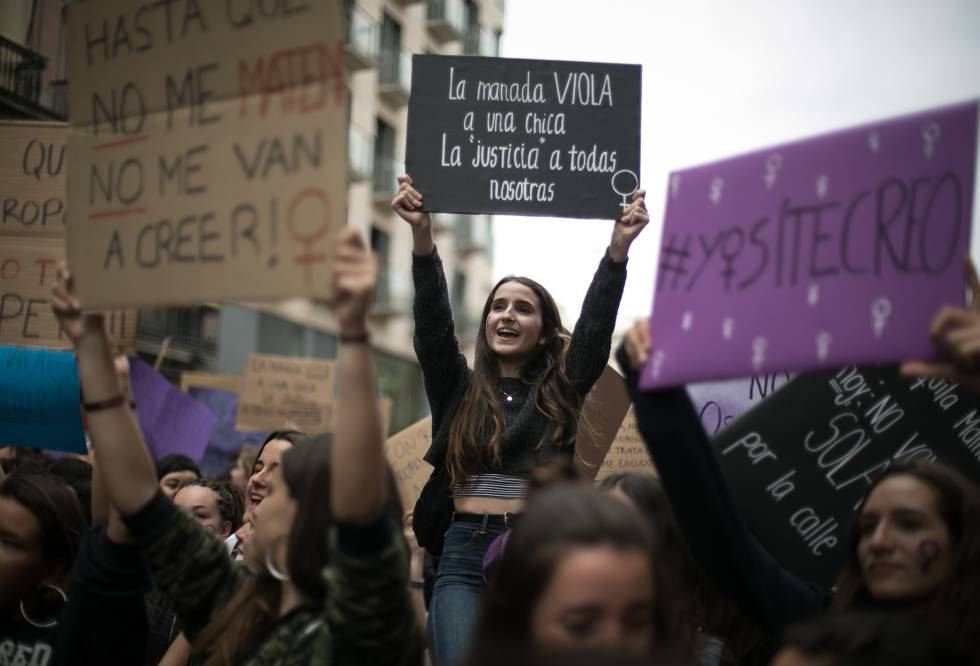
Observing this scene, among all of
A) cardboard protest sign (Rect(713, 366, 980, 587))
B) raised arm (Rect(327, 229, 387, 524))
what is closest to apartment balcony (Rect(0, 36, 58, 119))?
cardboard protest sign (Rect(713, 366, 980, 587))

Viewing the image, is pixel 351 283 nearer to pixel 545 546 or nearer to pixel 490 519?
pixel 545 546

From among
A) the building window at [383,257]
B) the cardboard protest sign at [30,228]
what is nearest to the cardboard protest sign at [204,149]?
the cardboard protest sign at [30,228]

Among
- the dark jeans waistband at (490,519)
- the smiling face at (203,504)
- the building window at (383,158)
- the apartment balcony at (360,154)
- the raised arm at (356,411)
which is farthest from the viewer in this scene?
the building window at (383,158)

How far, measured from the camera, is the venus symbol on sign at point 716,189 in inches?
102

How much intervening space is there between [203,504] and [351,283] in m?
2.82

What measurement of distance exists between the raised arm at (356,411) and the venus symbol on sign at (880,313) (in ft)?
3.24

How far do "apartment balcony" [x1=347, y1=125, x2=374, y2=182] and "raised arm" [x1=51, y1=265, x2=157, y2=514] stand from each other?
24441 mm

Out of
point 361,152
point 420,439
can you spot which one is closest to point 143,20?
point 420,439

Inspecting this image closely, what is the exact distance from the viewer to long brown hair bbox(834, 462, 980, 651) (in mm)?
2461

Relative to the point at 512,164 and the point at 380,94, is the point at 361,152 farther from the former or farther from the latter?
the point at 512,164

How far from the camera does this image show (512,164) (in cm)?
421

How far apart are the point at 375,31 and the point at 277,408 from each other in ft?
67.5

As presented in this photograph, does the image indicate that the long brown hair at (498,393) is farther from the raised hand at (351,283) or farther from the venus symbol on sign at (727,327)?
the raised hand at (351,283)

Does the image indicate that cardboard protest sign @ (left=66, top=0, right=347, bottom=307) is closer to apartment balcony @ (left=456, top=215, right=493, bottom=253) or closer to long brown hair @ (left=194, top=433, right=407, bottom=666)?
long brown hair @ (left=194, top=433, right=407, bottom=666)
